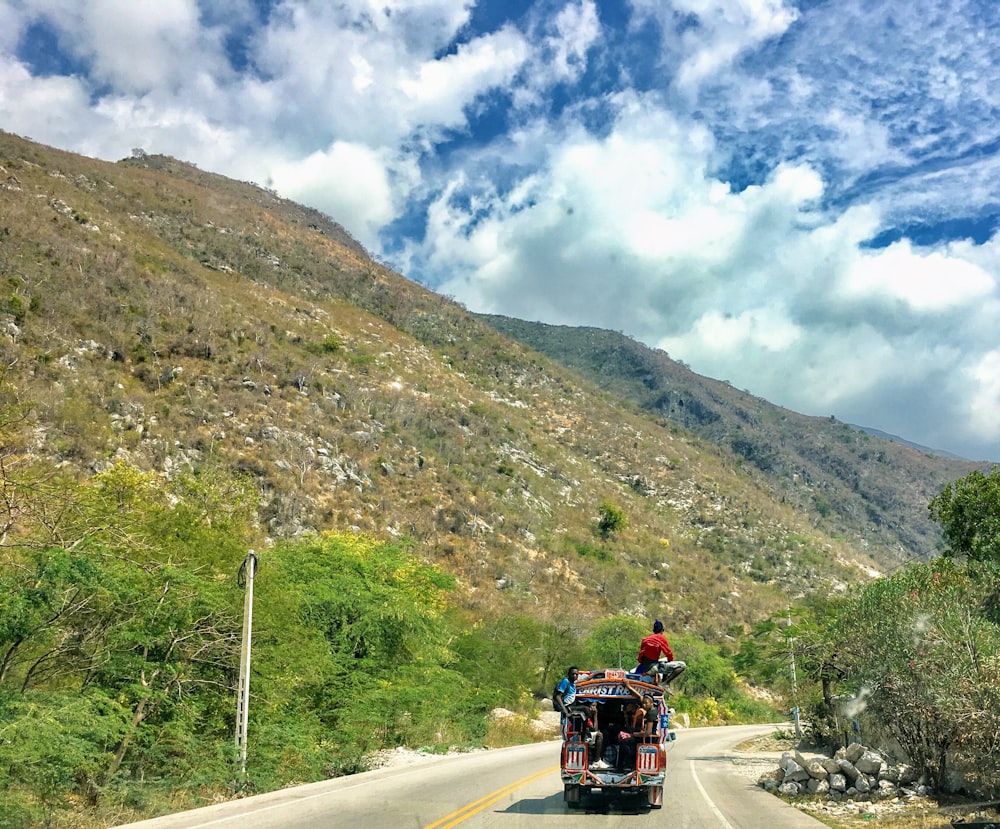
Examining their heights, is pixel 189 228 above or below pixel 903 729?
above

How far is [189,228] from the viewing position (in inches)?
3888

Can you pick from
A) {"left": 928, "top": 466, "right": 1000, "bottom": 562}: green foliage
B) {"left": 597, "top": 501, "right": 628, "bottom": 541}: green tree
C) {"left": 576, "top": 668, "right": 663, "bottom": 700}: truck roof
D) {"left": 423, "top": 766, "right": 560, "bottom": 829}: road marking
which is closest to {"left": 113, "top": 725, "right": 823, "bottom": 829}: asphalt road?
{"left": 423, "top": 766, "right": 560, "bottom": 829}: road marking

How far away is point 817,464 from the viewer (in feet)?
558

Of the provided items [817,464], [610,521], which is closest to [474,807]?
[610,521]

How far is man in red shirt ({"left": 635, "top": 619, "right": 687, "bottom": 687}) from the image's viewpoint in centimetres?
1197

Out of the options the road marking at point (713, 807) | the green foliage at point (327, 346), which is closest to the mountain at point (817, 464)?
the green foliage at point (327, 346)

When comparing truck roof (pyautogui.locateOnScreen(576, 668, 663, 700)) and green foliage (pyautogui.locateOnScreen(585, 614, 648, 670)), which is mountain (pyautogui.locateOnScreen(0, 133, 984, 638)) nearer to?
green foliage (pyautogui.locateOnScreen(585, 614, 648, 670))

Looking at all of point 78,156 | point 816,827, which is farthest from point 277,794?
point 78,156

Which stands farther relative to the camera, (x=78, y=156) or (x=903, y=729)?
(x=78, y=156)

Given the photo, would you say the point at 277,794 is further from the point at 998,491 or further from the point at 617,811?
the point at 998,491

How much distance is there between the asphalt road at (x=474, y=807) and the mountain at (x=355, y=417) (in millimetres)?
7203

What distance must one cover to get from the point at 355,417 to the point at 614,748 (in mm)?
59515

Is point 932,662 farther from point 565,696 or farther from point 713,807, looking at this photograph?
point 565,696

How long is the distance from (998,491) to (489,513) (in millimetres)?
47295
